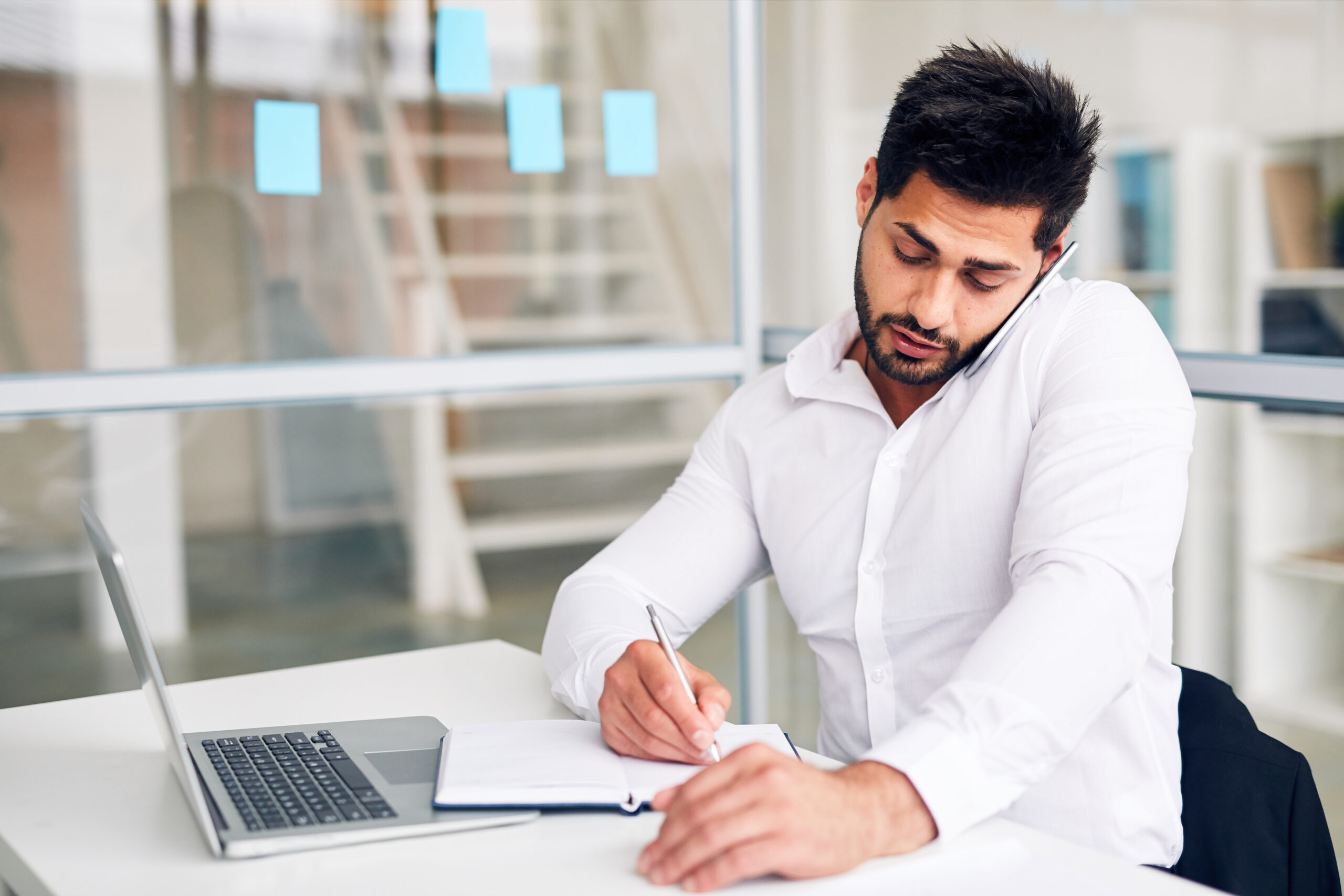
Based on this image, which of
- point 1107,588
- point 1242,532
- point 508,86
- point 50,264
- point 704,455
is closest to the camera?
point 1107,588

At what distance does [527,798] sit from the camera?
964 mm

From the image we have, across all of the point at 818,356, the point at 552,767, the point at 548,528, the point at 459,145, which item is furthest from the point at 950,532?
the point at 459,145

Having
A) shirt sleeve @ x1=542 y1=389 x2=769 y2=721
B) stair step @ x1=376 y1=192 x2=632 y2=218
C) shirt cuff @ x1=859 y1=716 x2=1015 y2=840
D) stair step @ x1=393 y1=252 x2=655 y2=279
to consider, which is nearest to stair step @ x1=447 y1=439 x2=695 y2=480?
stair step @ x1=393 y1=252 x2=655 y2=279

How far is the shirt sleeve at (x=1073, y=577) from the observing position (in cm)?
94

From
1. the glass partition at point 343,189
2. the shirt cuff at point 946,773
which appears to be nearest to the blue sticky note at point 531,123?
the glass partition at point 343,189

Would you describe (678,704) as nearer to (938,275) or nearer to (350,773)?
(350,773)

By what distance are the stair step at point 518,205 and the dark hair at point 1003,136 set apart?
128 cm

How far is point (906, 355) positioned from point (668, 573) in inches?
14.8

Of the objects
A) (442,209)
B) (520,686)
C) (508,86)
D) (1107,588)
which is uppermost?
(508,86)

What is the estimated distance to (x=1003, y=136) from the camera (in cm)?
130

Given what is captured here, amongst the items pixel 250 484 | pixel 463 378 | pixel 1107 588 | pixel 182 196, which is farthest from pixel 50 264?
pixel 1107 588

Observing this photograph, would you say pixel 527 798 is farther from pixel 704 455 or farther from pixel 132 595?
pixel 704 455

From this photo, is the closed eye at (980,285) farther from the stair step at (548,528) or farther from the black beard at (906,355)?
the stair step at (548,528)

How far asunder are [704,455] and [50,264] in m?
1.22
